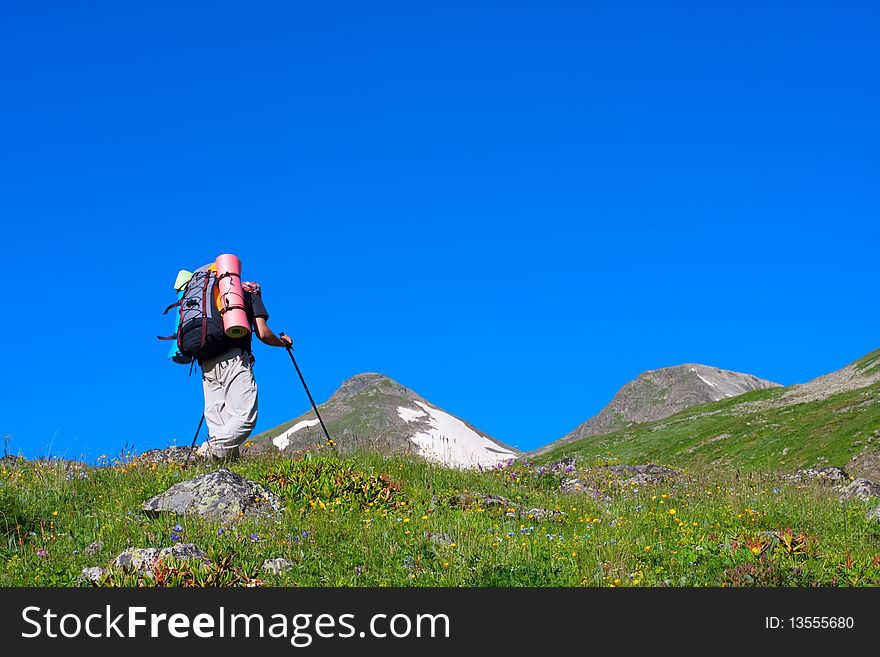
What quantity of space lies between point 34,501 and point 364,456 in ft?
16.4

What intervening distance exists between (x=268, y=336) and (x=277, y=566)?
6221 millimetres

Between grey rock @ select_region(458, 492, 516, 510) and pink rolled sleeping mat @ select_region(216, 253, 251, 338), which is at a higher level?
pink rolled sleeping mat @ select_region(216, 253, 251, 338)

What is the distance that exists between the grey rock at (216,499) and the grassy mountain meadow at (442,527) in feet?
0.87

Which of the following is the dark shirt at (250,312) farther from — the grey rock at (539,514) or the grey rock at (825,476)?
the grey rock at (825,476)

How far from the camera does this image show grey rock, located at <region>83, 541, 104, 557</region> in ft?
27.7

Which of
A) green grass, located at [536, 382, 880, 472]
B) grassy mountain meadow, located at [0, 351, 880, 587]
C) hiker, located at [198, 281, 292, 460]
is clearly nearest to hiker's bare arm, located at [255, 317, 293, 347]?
hiker, located at [198, 281, 292, 460]

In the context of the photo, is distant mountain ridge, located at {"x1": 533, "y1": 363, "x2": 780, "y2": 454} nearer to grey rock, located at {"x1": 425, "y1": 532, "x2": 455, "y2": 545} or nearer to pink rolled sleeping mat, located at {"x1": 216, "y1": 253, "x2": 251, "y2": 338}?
pink rolled sleeping mat, located at {"x1": 216, "y1": 253, "x2": 251, "y2": 338}

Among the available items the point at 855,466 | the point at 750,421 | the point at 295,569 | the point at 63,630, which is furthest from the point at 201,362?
the point at 750,421

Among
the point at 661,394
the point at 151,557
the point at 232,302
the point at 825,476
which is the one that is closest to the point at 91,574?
the point at 151,557

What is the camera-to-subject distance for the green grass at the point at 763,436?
45.4 meters

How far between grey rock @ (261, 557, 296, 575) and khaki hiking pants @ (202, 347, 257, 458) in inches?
211

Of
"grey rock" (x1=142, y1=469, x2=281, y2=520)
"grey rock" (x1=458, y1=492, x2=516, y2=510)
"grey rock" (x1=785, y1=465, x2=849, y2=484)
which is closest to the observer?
"grey rock" (x1=142, y1=469, x2=281, y2=520)

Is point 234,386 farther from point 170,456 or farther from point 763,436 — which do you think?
point 763,436

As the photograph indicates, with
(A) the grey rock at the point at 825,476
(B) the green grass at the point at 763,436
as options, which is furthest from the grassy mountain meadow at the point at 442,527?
(B) the green grass at the point at 763,436
